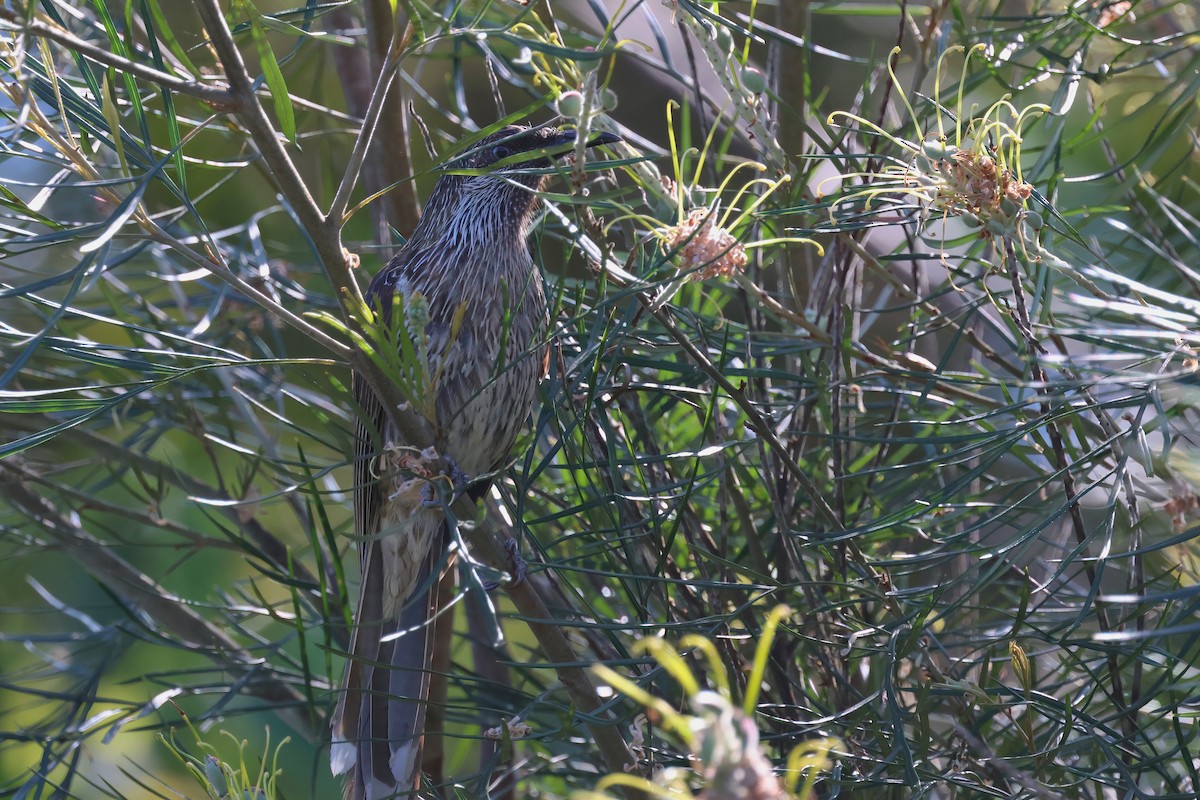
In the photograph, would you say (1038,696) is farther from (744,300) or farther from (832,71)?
(832,71)

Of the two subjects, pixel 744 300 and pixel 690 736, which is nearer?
pixel 690 736

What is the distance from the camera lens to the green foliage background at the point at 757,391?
94 centimetres

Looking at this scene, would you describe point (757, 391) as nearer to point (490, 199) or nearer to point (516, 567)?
point (516, 567)

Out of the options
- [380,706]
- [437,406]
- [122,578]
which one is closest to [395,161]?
[437,406]

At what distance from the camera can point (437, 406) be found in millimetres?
1694

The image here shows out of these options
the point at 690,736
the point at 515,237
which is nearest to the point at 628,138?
the point at 515,237

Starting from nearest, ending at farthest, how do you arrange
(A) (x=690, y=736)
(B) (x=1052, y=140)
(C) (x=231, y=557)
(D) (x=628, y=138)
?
(A) (x=690, y=736) → (B) (x=1052, y=140) → (D) (x=628, y=138) → (C) (x=231, y=557)

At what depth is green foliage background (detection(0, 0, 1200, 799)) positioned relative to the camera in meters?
0.94

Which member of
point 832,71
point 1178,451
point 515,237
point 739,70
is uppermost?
point 832,71

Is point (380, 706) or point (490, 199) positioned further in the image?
point (490, 199)

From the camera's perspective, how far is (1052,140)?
1107 mm

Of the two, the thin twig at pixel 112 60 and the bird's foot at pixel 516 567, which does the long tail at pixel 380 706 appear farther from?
the thin twig at pixel 112 60

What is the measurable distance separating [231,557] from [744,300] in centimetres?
279

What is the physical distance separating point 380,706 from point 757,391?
0.94 meters
